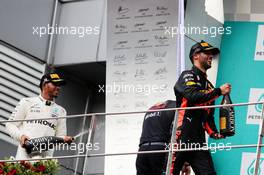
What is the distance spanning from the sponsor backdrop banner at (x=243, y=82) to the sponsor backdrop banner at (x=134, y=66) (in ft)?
2.13

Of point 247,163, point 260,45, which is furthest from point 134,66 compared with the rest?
point 247,163

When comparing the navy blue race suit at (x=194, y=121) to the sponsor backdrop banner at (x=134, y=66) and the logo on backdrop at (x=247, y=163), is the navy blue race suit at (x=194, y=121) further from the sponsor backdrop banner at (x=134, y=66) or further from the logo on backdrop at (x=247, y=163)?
the sponsor backdrop banner at (x=134, y=66)

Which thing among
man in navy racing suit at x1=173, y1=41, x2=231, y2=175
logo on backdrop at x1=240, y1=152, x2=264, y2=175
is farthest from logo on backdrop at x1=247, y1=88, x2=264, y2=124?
man in navy racing suit at x1=173, y1=41, x2=231, y2=175

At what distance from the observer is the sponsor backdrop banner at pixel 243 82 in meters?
9.64

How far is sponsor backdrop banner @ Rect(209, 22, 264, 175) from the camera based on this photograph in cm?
964

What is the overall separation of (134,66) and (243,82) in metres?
1.36

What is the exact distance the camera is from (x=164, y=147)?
7.72 metres

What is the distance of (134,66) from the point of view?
34.5ft

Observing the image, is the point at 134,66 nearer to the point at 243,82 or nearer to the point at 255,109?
the point at 243,82

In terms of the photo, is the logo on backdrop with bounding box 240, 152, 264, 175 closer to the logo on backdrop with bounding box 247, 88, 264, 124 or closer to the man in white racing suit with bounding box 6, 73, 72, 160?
the logo on backdrop with bounding box 247, 88, 264, 124

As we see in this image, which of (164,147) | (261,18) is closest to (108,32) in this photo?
(261,18)

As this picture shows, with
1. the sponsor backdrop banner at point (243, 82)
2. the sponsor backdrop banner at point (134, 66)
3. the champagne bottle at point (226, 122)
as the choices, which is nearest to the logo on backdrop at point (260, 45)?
the sponsor backdrop banner at point (243, 82)

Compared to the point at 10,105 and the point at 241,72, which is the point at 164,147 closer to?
the point at 241,72

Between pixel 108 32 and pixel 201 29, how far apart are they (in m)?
1.18
